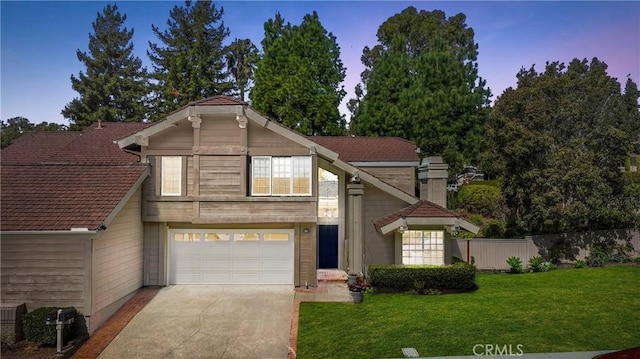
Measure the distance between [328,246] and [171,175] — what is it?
7.45 meters

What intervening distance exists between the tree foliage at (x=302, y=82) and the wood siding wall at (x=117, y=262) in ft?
53.9

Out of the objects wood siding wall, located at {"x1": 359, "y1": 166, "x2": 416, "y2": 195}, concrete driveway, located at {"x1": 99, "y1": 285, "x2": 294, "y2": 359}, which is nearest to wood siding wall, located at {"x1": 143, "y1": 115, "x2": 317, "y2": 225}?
concrete driveway, located at {"x1": 99, "y1": 285, "x2": 294, "y2": 359}

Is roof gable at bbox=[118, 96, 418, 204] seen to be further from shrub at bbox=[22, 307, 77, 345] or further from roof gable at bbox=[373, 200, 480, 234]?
shrub at bbox=[22, 307, 77, 345]

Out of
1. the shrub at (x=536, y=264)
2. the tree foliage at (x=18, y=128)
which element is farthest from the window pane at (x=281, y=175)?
the tree foliage at (x=18, y=128)

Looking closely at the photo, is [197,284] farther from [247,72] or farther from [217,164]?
[247,72]

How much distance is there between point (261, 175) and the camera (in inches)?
531

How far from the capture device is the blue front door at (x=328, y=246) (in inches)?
647

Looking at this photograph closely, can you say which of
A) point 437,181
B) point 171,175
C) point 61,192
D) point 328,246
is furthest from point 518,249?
point 61,192

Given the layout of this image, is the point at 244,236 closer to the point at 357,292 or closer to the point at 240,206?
the point at 240,206

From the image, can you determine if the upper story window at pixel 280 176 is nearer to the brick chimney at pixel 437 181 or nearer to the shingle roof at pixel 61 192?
the shingle roof at pixel 61 192

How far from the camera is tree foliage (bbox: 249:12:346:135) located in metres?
27.7

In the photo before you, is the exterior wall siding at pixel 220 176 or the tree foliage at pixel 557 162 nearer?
the exterior wall siding at pixel 220 176

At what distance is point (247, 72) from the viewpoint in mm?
38688

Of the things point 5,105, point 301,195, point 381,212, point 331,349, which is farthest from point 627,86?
point 5,105
